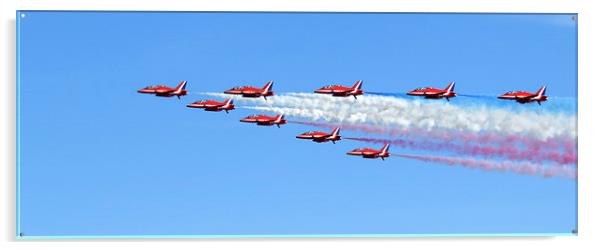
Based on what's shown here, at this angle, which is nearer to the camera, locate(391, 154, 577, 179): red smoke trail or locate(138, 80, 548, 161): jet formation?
locate(138, 80, 548, 161): jet formation

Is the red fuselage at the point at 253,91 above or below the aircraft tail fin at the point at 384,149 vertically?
above

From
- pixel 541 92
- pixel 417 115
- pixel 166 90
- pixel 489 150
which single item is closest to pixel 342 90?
pixel 417 115

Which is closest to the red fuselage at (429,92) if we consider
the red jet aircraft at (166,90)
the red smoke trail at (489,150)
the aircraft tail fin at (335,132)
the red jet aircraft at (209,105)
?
the red smoke trail at (489,150)

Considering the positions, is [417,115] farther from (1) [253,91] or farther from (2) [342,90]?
(1) [253,91]

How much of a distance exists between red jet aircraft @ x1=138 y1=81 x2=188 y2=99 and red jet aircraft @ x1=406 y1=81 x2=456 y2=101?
1718 millimetres

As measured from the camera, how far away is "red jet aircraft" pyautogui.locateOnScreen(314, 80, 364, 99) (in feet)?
36.1

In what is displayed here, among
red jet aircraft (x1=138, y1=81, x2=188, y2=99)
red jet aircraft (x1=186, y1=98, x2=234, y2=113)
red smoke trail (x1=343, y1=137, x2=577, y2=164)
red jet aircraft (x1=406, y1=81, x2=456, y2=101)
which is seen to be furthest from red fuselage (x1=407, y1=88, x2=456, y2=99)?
red jet aircraft (x1=138, y1=81, x2=188, y2=99)

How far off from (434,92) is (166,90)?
6.69 ft

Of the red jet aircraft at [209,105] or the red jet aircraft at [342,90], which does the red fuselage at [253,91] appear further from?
the red jet aircraft at [342,90]

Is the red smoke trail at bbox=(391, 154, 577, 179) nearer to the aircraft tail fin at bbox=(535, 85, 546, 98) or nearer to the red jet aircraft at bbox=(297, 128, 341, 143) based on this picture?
the aircraft tail fin at bbox=(535, 85, 546, 98)

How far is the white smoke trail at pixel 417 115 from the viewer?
11039 millimetres

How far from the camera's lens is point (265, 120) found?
36.2 feet
